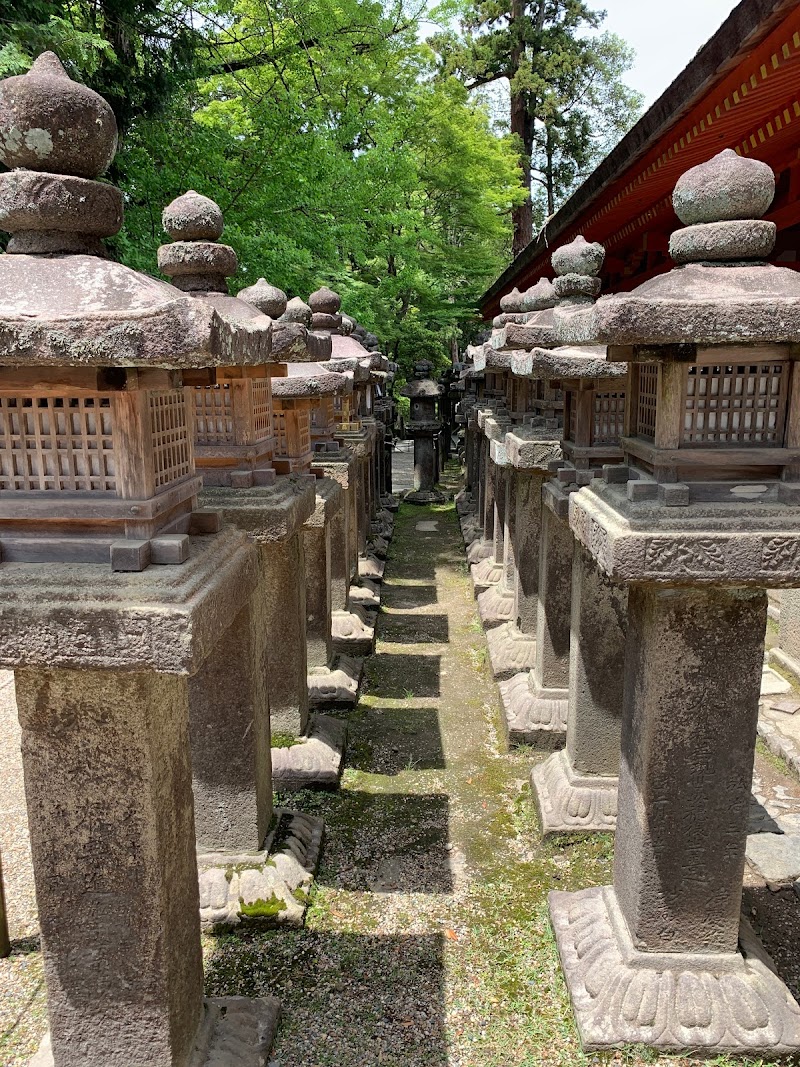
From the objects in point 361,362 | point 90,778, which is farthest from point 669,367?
point 361,362

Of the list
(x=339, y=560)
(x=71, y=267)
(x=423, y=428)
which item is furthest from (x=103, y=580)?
(x=423, y=428)

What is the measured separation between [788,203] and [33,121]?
580cm

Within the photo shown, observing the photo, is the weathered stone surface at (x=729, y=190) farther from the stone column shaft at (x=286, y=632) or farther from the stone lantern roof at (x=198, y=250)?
the stone column shaft at (x=286, y=632)

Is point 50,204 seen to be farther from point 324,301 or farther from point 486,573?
point 486,573

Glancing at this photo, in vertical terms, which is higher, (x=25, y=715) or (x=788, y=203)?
(x=788, y=203)

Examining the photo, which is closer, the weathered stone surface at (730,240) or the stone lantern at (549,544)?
the weathered stone surface at (730,240)

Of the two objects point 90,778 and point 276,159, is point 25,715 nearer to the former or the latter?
point 90,778

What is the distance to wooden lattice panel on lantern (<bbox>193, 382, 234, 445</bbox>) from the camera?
19.2ft

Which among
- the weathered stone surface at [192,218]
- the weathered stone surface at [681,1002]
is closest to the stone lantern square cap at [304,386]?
the weathered stone surface at [192,218]

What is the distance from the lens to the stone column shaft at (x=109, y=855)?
3.47 metres

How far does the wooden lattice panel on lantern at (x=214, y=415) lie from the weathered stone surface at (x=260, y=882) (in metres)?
2.98

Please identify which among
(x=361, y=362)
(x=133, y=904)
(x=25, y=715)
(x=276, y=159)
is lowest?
(x=133, y=904)

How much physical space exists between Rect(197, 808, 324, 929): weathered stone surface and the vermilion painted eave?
5.70 m

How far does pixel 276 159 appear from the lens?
39.8 ft
